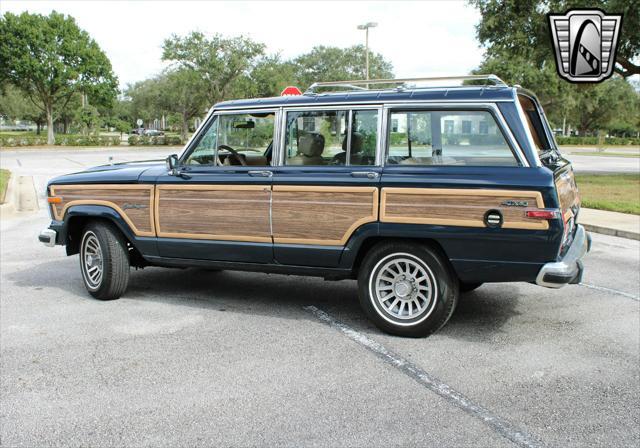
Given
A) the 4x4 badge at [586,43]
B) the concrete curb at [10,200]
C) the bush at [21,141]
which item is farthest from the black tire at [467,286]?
the bush at [21,141]

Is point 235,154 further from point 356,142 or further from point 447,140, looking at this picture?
point 447,140

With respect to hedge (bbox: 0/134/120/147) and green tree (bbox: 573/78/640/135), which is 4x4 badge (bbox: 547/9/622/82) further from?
green tree (bbox: 573/78/640/135)

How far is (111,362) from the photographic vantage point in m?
4.66

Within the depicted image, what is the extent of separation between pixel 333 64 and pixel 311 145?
68373 mm

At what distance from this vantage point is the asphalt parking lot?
3592mm

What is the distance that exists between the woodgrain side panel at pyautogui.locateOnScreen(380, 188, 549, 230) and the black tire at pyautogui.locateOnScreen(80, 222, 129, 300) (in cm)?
279

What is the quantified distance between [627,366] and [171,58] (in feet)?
188

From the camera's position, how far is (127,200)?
6.15 meters

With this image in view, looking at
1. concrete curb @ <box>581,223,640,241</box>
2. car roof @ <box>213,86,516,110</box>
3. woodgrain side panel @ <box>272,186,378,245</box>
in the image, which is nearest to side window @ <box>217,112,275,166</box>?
car roof @ <box>213,86,516,110</box>

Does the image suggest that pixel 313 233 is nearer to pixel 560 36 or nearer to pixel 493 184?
pixel 493 184

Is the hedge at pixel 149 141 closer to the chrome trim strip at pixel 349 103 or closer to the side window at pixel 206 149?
the side window at pixel 206 149

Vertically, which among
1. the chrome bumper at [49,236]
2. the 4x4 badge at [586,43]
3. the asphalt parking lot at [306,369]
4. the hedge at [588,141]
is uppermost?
the 4x4 badge at [586,43]

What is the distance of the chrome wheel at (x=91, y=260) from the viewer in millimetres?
6422

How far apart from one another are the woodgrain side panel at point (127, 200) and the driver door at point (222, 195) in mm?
110
